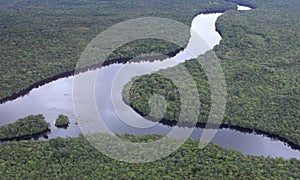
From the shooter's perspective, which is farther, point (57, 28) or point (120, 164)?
point (57, 28)

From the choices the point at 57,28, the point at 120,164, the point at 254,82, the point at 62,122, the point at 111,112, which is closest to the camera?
the point at 120,164

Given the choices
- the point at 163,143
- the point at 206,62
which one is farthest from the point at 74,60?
the point at 163,143

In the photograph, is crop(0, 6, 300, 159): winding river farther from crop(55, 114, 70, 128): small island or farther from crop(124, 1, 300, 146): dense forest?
crop(124, 1, 300, 146): dense forest

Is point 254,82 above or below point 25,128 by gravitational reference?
above

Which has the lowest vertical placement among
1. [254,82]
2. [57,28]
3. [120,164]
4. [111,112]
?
[120,164]

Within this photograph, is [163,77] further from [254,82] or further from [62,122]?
[62,122]

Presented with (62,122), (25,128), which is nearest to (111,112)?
(62,122)

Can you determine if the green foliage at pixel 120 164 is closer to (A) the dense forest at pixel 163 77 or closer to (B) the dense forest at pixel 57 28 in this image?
(A) the dense forest at pixel 163 77

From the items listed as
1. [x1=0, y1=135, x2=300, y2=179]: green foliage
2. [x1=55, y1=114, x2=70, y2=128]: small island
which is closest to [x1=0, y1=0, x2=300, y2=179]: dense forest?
[x1=0, y1=135, x2=300, y2=179]: green foliage

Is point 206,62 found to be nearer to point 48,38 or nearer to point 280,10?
point 48,38
